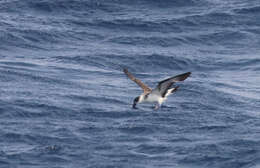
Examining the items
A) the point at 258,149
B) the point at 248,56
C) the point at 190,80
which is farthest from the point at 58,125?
the point at 248,56

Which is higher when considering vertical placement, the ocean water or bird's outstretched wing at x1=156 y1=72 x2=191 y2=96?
bird's outstretched wing at x1=156 y1=72 x2=191 y2=96

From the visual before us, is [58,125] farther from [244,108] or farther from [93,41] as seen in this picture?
[93,41]

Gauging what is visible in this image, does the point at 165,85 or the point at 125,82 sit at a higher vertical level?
the point at 165,85

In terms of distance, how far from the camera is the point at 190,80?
25.9 meters

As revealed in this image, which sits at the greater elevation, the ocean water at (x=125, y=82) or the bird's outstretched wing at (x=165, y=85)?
the bird's outstretched wing at (x=165, y=85)

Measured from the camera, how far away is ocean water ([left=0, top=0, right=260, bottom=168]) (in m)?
18.6

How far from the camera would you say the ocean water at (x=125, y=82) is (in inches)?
733

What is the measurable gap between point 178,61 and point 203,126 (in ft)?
24.4

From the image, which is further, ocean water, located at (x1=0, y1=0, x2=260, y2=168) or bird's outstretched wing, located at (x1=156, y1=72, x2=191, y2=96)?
ocean water, located at (x1=0, y1=0, x2=260, y2=168)

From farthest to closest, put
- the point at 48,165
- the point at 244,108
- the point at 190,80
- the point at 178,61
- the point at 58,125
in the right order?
the point at 178,61 → the point at 190,80 → the point at 244,108 → the point at 58,125 → the point at 48,165

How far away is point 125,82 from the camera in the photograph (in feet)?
84.2

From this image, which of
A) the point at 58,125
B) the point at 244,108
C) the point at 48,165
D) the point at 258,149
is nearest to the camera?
the point at 48,165

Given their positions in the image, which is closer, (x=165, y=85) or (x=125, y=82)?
(x=165, y=85)

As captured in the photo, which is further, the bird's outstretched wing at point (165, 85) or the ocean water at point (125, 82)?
the ocean water at point (125, 82)
